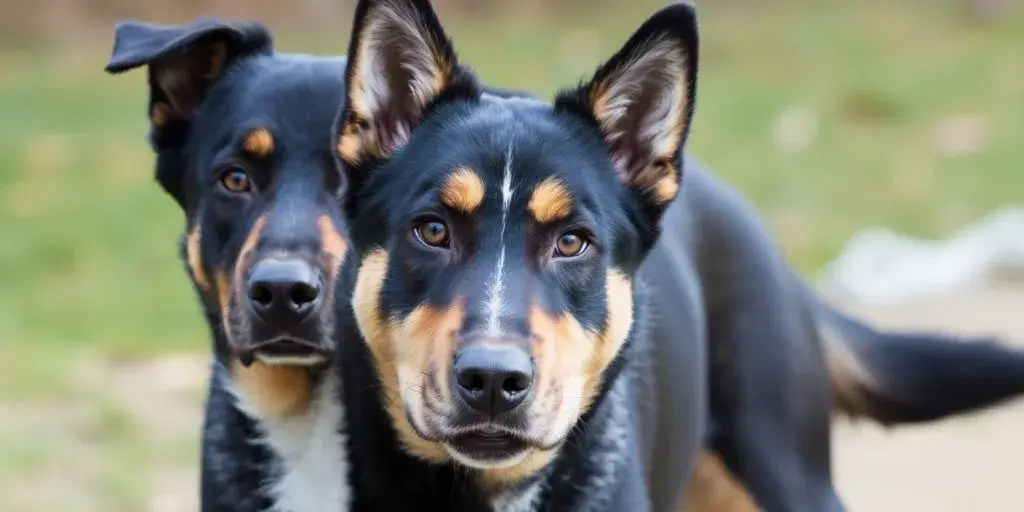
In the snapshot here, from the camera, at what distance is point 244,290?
3.90m

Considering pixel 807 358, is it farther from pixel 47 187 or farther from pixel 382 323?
pixel 47 187

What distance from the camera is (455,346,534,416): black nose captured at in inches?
123

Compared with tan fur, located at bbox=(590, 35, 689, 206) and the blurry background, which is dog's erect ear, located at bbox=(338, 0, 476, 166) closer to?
tan fur, located at bbox=(590, 35, 689, 206)

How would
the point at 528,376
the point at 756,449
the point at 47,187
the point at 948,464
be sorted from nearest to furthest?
the point at 528,376, the point at 756,449, the point at 948,464, the point at 47,187

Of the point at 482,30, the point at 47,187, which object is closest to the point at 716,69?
the point at 482,30

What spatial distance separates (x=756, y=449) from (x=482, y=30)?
11.6 meters

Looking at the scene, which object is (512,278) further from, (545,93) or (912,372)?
(545,93)

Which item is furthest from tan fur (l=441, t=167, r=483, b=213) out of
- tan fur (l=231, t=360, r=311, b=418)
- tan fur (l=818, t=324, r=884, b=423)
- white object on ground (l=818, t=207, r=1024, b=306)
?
white object on ground (l=818, t=207, r=1024, b=306)

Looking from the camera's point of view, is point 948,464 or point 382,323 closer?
point 382,323

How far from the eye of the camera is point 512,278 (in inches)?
131

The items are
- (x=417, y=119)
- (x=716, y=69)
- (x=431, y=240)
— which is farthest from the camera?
(x=716, y=69)

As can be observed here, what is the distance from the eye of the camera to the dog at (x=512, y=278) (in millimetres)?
3293

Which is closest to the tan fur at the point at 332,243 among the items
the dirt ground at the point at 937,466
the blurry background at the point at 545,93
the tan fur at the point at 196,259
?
the tan fur at the point at 196,259

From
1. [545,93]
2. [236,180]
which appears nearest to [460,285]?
[236,180]
